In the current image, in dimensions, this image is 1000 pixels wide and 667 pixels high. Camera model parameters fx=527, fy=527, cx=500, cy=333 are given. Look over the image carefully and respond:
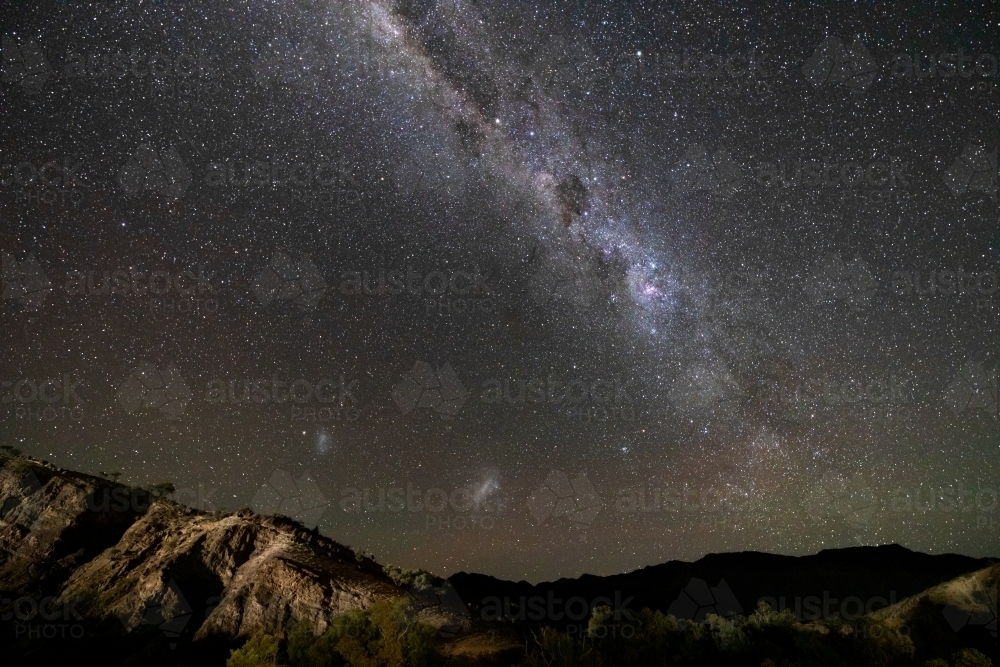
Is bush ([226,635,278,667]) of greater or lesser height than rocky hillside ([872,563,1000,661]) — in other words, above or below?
below

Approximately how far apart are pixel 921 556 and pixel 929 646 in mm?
81530

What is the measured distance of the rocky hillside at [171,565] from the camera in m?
29.4

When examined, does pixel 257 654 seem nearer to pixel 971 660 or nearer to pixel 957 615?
pixel 971 660

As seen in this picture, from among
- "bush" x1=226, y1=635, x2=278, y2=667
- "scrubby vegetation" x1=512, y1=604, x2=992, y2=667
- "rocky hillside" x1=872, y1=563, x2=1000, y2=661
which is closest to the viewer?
"bush" x1=226, y1=635, x2=278, y2=667

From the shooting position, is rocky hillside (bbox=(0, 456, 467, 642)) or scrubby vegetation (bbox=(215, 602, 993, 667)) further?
rocky hillside (bbox=(0, 456, 467, 642))

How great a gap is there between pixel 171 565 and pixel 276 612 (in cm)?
795

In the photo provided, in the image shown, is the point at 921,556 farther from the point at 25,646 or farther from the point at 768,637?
the point at 25,646

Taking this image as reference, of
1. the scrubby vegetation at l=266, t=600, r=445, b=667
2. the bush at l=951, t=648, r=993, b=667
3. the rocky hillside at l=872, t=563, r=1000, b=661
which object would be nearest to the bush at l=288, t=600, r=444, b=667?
the scrubby vegetation at l=266, t=600, r=445, b=667

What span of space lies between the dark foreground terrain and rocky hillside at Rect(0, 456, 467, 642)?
9 cm

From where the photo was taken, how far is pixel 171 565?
31.5 metres

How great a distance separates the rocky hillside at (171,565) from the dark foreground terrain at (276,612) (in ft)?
0.29

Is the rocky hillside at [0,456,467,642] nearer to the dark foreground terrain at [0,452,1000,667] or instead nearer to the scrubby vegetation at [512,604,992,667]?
the dark foreground terrain at [0,452,1000,667]

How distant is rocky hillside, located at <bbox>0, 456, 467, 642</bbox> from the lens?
29359 millimetres

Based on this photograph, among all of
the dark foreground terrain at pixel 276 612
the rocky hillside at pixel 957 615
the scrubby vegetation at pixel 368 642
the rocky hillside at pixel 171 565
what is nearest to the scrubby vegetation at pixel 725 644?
the dark foreground terrain at pixel 276 612
